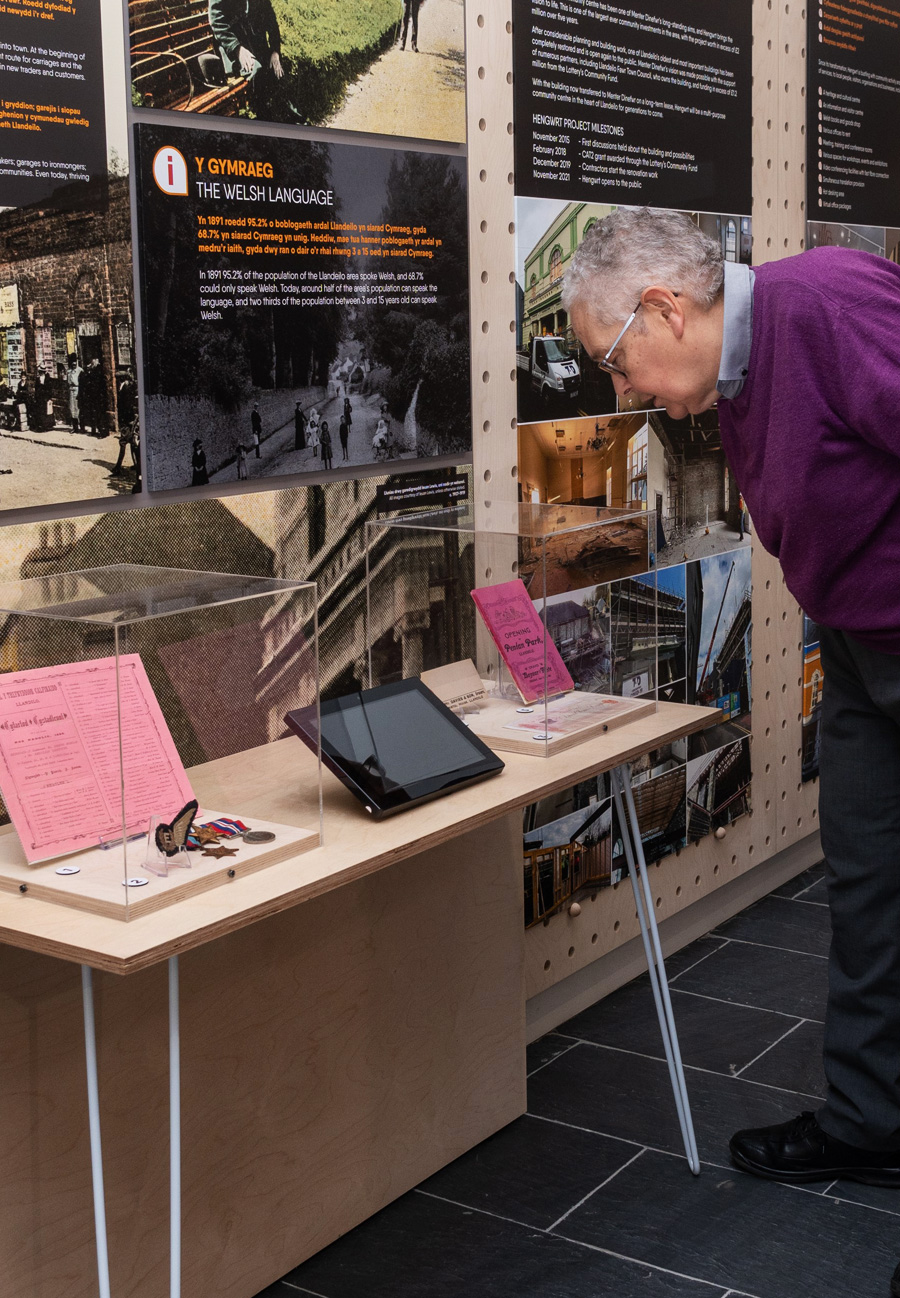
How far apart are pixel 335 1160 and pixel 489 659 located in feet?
2.82

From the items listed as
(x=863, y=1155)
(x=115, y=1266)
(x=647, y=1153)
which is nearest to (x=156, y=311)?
(x=115, y=1266)

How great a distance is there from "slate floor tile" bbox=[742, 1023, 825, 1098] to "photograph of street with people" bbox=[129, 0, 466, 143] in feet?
6.29

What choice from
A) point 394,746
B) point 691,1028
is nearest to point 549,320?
point 394,746

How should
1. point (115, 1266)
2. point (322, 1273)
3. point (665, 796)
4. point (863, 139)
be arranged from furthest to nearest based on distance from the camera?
point (863, 139) → point (665, 796) → point (322, 1273) → point (115, 1266)

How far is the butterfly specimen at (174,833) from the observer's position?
1.64 metres

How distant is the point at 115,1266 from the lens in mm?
1946

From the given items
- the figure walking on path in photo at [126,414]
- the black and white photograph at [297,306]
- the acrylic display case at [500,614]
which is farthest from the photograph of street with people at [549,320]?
the figure walking on path in photo at [126,414]

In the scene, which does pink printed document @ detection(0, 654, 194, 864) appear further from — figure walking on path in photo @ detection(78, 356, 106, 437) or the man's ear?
the man's ear

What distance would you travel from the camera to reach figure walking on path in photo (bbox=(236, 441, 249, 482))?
2.18 m

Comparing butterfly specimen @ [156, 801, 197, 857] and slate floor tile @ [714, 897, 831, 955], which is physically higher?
butterfly specimen @ [156, 801, 197, 857]

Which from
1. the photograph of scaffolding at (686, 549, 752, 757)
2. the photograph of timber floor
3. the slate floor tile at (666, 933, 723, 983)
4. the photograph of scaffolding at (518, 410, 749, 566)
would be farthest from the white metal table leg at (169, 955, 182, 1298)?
the photograph of scaffolding at (686, 549, 752, 757)

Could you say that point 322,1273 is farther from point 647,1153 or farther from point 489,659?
point 489,659

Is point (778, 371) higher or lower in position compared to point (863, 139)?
lower

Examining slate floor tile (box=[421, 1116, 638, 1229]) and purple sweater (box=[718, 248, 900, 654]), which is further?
slate floor tile (box=[421, 1116, 638, 1229])
